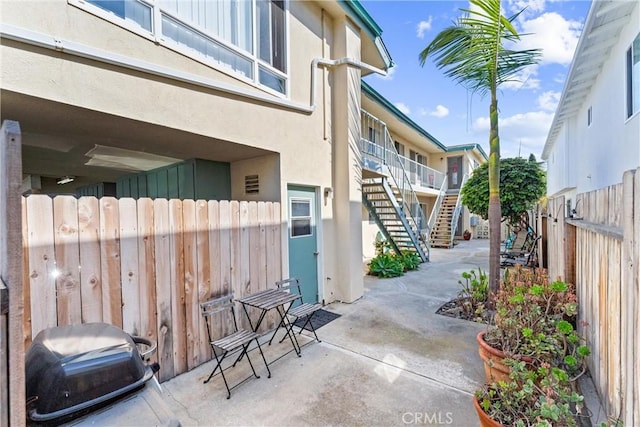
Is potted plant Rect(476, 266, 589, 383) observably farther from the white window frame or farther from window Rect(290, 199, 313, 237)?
the white window frame

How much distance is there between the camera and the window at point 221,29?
10.7 feet

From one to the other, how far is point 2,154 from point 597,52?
394 inches

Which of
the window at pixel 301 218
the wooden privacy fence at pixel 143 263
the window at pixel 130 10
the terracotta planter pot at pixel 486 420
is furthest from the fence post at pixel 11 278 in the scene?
the window at pixel 301 218

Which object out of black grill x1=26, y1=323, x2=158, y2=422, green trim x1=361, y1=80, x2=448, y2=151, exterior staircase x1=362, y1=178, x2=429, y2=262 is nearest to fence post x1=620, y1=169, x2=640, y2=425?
black grill x1=26, y1=323, x2=158, y2=422

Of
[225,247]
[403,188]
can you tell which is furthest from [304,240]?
[403,188]

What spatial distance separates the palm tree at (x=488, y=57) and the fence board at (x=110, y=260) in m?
5.21

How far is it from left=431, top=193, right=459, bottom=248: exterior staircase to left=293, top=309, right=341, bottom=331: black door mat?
→ 11.2 m

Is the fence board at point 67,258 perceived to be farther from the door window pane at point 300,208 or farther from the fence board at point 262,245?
the door window pane at point 300,208

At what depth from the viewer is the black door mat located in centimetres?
499

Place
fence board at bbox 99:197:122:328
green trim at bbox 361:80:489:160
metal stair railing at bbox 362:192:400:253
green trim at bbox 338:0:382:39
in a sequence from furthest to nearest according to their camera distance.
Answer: metal stair railing at bbox 362:192:400:253, green trim at bbox 361:80:489:160, green trim at bbox 338:0:382:39, fence board at bbox 99:197:122:328

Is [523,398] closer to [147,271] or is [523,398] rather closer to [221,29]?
[147,271]

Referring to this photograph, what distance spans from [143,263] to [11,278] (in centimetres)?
238

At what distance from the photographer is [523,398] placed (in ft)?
6.98

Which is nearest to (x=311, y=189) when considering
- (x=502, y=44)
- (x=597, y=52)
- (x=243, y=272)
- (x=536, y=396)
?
(x=243, y=272)
